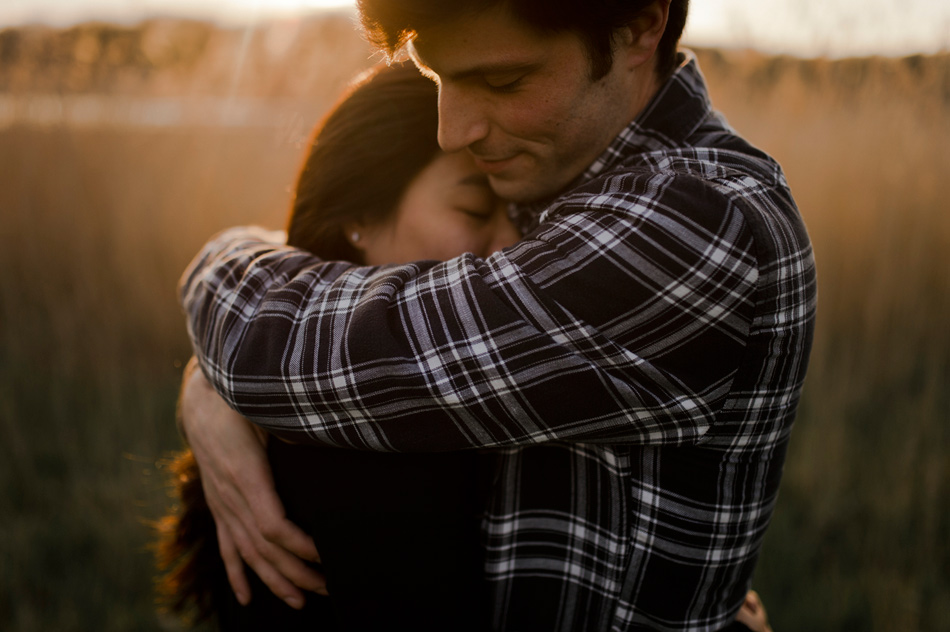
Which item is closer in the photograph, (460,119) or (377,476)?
(377,476)

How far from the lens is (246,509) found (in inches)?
51.9

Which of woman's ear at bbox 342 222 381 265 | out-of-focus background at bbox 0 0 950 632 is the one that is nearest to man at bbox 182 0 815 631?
woman's ear at bbox 342 222 381 265

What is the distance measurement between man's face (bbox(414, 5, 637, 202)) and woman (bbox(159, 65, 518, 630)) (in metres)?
0.27

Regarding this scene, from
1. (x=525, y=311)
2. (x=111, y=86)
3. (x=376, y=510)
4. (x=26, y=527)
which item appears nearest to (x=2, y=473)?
(x=26, y=527)

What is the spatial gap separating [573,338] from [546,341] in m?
0.04

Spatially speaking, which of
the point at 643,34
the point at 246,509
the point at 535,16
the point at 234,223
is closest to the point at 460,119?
the point at 535,16

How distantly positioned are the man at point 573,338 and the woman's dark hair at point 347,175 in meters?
0.30

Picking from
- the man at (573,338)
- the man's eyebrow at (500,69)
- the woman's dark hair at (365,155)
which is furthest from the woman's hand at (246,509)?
the man's eyebrow at (500,69)

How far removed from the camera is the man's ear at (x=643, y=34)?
4.07 feet

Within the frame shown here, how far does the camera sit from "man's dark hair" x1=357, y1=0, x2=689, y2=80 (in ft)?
3.67

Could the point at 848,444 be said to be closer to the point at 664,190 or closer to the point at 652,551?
the point at 652,551

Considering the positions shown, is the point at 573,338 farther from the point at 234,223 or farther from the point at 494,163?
the point at 234,223

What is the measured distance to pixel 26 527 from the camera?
3098 millimetres

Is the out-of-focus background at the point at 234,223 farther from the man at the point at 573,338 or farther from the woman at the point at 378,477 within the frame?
the man at the point at 573,338
